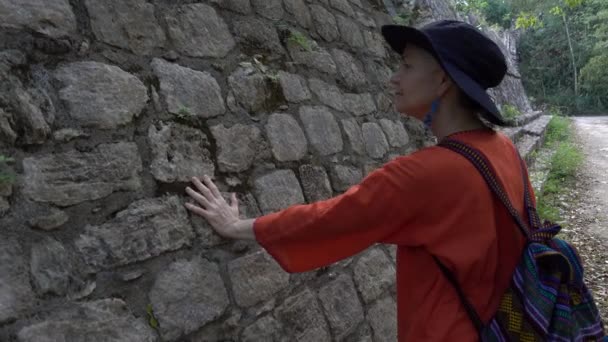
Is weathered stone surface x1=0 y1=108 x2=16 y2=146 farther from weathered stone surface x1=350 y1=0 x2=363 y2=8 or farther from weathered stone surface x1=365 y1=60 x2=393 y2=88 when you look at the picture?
weathered stone surface x1=350 y1=0 x2=363 y2=8

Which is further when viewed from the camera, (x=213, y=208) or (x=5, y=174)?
(x=213, y=208)

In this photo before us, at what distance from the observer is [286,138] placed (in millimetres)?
2289

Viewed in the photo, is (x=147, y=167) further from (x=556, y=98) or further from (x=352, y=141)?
(x=556, y=98)

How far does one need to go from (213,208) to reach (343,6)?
6.46 feet

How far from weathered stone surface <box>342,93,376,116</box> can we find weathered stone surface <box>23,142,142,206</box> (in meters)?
1.54

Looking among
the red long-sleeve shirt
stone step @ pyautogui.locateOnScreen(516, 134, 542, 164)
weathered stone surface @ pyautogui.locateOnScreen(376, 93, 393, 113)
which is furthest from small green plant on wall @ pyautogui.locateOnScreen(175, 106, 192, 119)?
stone step @ pyautogui.locateOnScreen(516, 134, 542, 164)

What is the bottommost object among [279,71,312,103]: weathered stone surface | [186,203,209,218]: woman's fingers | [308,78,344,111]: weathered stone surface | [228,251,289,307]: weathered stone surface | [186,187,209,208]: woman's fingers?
[228,251,289,307]: weathered stone surface

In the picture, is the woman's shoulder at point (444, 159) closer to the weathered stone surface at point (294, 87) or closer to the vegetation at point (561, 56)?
the weathered stone surface at point (294, 87)

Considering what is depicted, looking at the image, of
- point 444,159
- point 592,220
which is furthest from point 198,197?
point 592,220

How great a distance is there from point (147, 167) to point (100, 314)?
47 centimetres

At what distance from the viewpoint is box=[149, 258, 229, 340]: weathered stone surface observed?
1.58 m

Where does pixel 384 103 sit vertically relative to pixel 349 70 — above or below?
below

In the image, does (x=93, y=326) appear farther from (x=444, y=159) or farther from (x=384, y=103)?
(x=384, y=103)

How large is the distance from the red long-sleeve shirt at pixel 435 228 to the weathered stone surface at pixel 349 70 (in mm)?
1564
